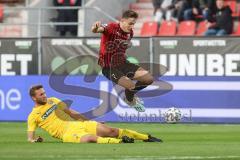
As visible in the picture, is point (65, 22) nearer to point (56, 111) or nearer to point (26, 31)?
point (26, 31)

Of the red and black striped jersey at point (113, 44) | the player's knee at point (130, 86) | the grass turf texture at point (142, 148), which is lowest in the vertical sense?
the grass turf texture at point (142, 148)

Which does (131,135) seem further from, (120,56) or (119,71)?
(120,56)

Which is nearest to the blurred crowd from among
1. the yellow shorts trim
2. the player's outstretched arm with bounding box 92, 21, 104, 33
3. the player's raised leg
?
the player's outstretched arm with bounding box 92, 21, 104, 33

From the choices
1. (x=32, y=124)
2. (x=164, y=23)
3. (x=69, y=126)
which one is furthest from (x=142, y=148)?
(x=164, y=23)

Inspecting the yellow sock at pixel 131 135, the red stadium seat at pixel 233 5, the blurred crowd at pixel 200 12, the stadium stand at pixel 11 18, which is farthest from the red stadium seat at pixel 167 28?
the yellow sock at pixel 131 135

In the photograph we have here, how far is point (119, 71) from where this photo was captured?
17.2m

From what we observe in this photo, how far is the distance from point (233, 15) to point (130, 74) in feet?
33.5

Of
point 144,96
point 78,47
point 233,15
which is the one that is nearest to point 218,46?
point 144,96

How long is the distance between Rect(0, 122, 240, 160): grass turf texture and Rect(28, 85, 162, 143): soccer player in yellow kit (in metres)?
0.21

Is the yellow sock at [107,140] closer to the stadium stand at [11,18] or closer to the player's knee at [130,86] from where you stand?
the player's knee at [130,86]

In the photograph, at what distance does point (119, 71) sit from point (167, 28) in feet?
32.1

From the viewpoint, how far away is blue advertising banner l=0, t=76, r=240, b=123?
68.9 feet

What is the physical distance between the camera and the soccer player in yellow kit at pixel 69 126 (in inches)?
565

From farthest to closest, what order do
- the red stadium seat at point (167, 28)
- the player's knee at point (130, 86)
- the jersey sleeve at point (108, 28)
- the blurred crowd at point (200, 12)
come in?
the red stadium seat at point (167, 28)
the blurred crowd at point (200, 12)
the player's knee at point (130, 86)
the jersey sleeve at point (108, 28)
